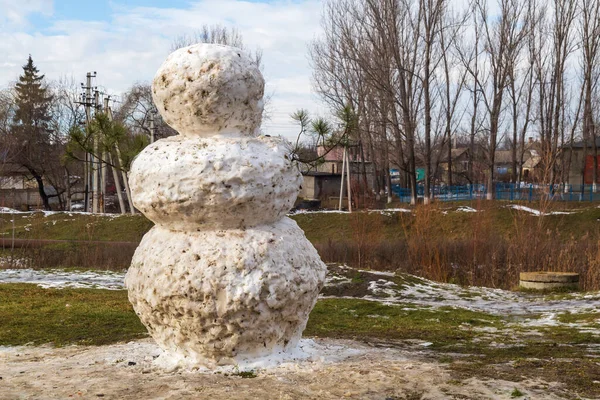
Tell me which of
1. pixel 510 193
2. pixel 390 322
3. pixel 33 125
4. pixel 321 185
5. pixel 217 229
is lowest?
pixel 390 322

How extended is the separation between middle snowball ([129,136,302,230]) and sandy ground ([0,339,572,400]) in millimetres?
1224

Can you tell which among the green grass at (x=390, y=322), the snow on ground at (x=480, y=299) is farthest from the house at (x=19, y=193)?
the green grass at (x=390, y=322)

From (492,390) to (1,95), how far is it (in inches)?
1986

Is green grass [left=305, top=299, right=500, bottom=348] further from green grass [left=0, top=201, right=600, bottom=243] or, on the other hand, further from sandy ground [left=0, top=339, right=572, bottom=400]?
green grass [left=0, top=201, right=600, bottom=243]

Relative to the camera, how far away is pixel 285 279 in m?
5.47

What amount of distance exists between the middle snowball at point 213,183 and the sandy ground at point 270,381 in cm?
122

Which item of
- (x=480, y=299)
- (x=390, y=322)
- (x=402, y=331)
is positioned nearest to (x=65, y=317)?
(x=390, y=322)

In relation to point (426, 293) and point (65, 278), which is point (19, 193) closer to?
point (65, 278)

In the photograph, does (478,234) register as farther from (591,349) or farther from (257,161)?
(257,161)

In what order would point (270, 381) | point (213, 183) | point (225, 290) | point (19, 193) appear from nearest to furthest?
point (270, 381)
point (225, 290)
point (213, 183)
point (19, 193)

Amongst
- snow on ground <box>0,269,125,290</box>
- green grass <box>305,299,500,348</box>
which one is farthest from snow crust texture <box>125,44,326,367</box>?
snow on ground <box>0,269,125,290</box>

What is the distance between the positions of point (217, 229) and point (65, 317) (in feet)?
15.3

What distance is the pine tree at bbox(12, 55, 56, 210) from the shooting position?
40125 millimetres

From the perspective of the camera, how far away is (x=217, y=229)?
5.62 metres
